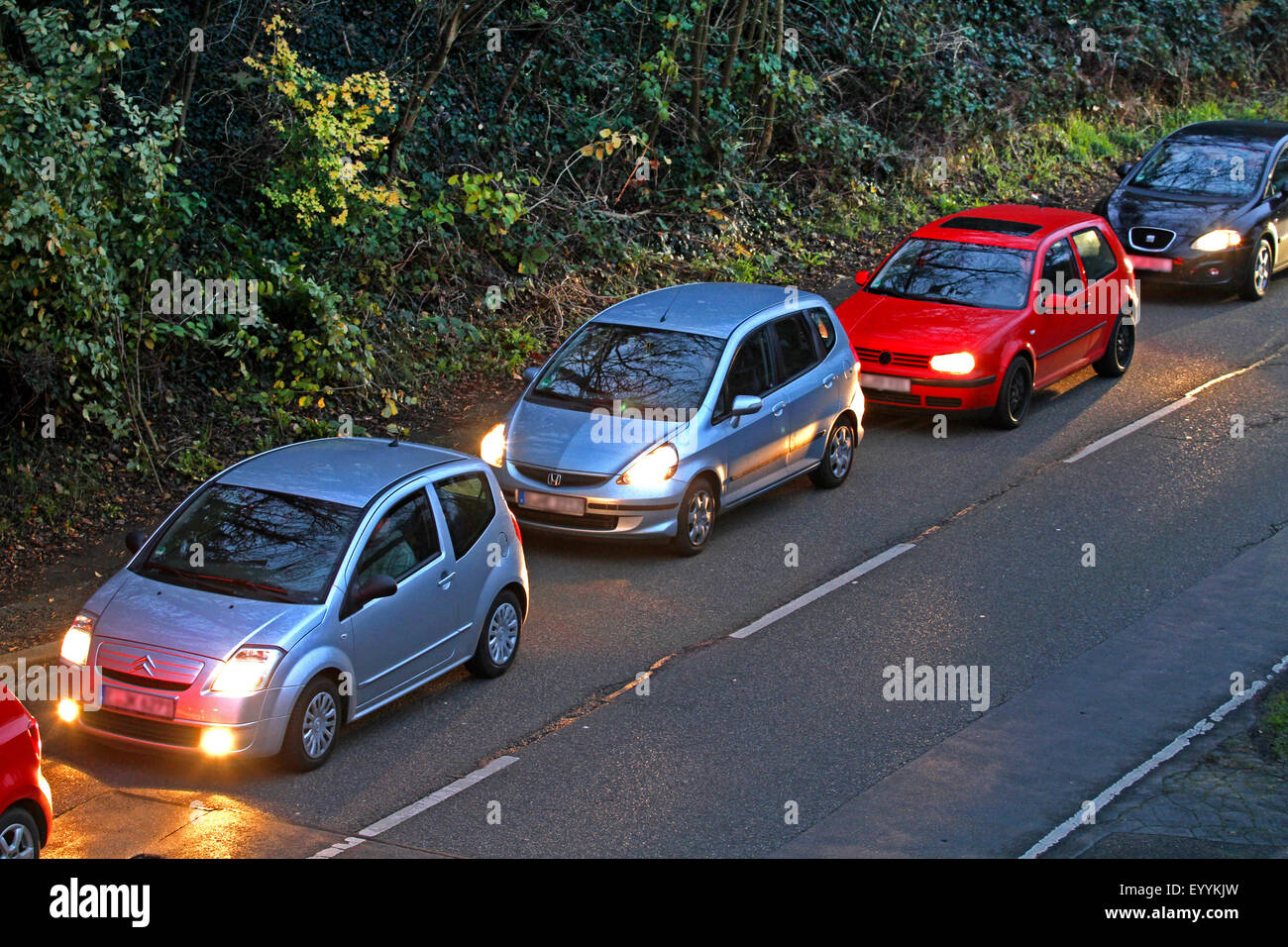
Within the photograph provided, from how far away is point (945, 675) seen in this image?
9734 mm

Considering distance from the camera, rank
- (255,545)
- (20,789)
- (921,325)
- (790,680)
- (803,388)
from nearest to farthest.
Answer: (20,789) → (255,545) → (790,680) → (803,388) → (921,325)

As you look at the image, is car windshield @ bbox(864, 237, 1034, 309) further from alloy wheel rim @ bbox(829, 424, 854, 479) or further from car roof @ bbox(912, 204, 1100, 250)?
alloy wheel rim @ bbox(829, 424, 854, 479)

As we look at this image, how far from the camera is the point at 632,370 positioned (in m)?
12.5

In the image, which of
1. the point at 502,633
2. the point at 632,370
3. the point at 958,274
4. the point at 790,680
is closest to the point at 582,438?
the point at 632,370

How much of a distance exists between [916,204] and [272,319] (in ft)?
37.6

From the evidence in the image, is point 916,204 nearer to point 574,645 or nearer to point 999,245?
point 999,245

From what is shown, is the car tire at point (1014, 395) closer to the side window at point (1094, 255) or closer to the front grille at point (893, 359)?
the front grille at point (893, 359)

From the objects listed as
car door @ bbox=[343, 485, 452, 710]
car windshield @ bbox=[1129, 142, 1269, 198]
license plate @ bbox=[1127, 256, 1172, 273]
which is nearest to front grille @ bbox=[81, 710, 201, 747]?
car door @ bbox=[343, 485, 452, 710]

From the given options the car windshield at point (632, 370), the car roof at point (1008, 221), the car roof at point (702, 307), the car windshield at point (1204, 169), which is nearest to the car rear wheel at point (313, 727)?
the car windshield at point (632, 370)

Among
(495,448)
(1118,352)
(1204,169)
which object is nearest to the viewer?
(495,448)

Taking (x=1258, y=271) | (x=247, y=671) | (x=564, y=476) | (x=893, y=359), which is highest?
(x=1258, y=271)

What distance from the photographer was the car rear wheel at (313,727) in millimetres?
8203

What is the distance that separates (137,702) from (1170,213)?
1588cm

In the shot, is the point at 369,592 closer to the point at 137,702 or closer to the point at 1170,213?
the point at 137,702
